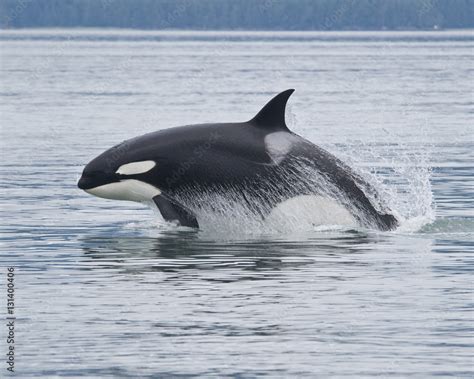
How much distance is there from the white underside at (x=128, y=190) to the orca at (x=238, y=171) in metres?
0.01

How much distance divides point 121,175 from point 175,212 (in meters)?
0.76

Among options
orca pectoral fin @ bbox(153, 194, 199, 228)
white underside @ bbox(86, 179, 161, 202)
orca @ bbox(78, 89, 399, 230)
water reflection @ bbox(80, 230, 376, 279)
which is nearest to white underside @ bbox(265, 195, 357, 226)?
Answer: orca @ bbox(78, 89, 399, 230)

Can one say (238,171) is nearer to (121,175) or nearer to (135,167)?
(135,167)

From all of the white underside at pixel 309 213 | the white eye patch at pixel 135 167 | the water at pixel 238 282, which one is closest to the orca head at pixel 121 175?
the white eye patch at pixel 135 167

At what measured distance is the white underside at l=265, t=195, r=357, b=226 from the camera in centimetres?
1853

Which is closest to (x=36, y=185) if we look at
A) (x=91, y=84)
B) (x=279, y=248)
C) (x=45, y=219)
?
(x=45, y=219)

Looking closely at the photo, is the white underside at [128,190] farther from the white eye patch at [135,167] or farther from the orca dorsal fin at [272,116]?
the orca dorsal fin at [272,116]

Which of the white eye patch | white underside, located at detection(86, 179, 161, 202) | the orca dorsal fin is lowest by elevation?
white underside, located at detection(86, 179, 161, 202)

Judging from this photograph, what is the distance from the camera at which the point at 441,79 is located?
Answer: 71.2 meters

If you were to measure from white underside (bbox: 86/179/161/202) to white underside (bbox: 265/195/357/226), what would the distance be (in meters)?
1.40

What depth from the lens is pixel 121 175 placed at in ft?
61.9

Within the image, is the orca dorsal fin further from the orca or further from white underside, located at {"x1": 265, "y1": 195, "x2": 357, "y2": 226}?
white underside, located at {"x1": 265, "y1": 195, "x2": 357, "y2": 226}

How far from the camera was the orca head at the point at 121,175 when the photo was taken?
1872cm

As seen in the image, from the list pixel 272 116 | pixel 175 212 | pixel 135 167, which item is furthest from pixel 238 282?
pixel 135 167
